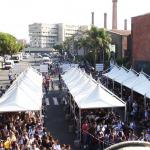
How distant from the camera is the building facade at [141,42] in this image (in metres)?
40.6

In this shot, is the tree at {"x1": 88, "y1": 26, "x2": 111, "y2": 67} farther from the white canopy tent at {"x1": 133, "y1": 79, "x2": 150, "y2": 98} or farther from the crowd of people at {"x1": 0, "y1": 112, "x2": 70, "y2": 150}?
the crowd of people at {"x1": 0, "y1": 112, "x2": 70, "y2": 150}

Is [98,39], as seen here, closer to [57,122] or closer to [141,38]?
[141,38]

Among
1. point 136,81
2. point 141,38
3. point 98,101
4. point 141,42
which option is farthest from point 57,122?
point 141,38

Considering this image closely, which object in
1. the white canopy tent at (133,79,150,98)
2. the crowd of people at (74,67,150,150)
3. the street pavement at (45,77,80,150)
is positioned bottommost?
the street pavement at (45,77,80,150)

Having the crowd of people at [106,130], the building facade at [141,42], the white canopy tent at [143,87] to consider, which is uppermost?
the building facade at [141,42]

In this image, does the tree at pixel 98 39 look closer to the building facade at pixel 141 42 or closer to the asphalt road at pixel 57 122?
the building facade at pixel 141 42

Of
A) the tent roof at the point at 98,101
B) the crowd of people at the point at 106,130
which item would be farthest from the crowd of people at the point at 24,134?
the tent roof at the point at 98,101

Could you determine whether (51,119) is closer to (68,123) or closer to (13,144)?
(68,123)

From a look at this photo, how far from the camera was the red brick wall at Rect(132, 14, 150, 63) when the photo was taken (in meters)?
40.7

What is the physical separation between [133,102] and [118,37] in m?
42.4

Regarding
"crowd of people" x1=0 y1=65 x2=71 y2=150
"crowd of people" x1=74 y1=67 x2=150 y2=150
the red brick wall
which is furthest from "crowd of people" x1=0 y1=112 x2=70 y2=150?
the red brick wall

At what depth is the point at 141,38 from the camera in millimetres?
43156

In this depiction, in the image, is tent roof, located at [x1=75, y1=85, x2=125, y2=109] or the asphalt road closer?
tent roof, located at [x1=75, y1=85, x2=125, y2=109]

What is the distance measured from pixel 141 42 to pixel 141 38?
0.43 meters
